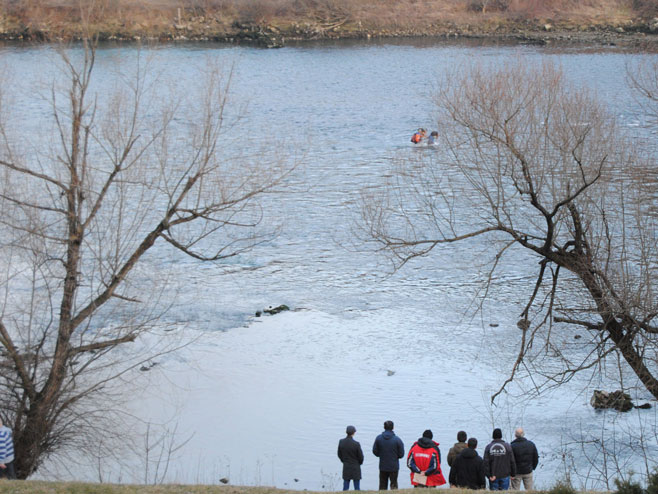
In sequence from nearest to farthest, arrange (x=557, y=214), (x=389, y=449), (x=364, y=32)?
(x=389, y=449)
(x=557, y=214)
(x=364, y=32)

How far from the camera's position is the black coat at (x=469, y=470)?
438 inches

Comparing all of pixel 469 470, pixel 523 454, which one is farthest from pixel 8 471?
pixel 523 454

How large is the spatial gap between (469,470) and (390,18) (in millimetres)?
56666

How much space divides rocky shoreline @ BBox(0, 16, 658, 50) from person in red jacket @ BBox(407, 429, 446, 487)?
48.8m

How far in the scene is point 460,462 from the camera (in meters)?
11.2

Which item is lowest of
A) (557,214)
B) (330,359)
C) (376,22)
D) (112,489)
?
(112,489)

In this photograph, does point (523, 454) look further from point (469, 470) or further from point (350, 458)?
point (350, 458)

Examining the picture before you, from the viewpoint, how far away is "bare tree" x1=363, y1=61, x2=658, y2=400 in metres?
11.9

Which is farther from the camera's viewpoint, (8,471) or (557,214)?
(557,214)

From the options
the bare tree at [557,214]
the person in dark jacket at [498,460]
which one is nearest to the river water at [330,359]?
the bare tree at [557,214]

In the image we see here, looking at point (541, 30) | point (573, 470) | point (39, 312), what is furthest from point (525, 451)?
point (541, 30)

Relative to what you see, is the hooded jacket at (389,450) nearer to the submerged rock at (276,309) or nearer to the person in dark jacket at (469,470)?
the person in dark jacket at (469,470)

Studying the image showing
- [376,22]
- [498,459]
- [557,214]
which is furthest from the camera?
[376,22]

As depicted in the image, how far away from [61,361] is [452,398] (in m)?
7.36
